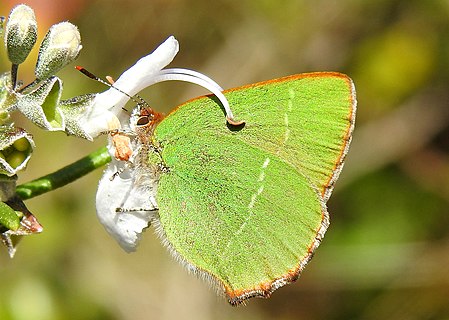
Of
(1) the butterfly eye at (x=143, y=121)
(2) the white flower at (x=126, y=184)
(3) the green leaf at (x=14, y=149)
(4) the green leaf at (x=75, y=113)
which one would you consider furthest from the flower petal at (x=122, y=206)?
(3) the green leaf at (x=14, y=149)

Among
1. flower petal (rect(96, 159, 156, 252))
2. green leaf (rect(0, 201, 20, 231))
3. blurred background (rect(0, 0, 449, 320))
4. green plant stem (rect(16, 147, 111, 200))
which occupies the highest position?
green leaf (rect(0, 201, 20, 231))

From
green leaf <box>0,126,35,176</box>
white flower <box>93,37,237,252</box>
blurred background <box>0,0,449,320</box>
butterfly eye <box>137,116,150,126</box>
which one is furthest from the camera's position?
blurred background <box>0,0,449,320</box>

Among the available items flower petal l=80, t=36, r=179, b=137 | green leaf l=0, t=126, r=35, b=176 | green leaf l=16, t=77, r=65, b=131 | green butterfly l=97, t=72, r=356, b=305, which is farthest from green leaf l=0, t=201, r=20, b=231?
green butterfly l=97, t=72, r=356, b=305

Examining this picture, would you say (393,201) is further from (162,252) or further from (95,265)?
(95,265)

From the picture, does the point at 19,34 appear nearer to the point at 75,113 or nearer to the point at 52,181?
the point at 75,113

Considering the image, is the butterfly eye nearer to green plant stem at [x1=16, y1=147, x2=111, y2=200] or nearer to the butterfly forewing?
the butterfly forewing

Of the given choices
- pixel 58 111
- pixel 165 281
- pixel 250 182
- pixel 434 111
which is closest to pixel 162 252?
pixel 165 281

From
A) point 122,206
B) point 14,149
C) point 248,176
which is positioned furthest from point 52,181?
point 248,176
